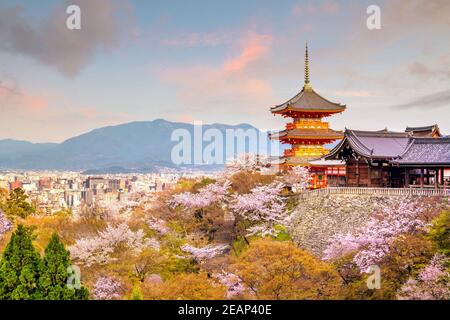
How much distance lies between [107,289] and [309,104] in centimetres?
1873

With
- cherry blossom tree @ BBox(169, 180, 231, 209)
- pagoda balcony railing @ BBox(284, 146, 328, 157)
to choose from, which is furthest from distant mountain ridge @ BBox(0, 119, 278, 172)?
cherry blossom tree @ BBox(169, 180, 231, 209)

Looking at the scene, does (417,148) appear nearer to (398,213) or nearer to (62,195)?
(398,213)

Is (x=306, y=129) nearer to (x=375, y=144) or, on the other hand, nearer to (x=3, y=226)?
(x=375, y=144)

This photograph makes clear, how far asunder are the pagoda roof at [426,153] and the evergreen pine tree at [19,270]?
14.9 meters

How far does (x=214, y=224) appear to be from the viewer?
A: 26.8 meters

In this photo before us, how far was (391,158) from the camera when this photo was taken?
77.2ft

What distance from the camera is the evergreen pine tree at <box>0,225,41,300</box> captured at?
53.3ft

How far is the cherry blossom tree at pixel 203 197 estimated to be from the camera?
27.4 metres

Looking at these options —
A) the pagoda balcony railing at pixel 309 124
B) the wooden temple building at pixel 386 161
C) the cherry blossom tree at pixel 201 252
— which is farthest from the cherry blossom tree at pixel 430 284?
the pagoda balcony railing at pixel 309 124

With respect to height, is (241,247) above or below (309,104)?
below

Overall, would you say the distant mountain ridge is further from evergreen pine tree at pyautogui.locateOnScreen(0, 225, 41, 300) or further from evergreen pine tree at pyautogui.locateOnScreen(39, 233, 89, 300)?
evergreen pine tree at pyautogui.locateOnScreen(39, 233, 89, 300)

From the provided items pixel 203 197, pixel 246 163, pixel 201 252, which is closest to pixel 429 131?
pixel 246 163
